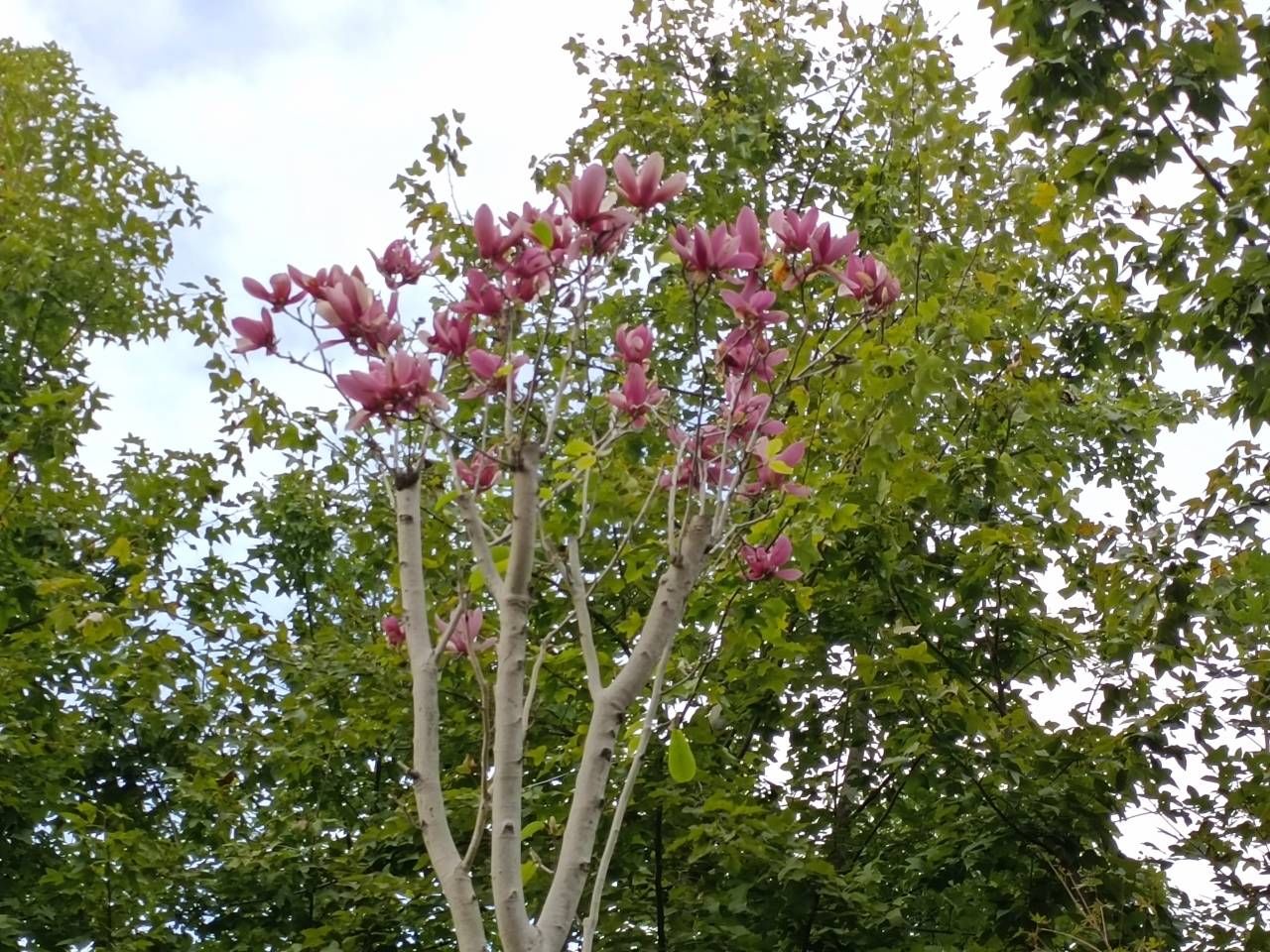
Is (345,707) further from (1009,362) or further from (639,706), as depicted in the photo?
(1009,362)

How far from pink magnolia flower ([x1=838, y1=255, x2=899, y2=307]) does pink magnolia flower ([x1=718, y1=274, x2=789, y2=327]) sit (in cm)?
20

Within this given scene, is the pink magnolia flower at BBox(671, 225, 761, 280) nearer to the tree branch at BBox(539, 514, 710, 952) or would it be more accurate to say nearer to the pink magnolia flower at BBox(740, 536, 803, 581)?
the tree branch at BBox(539, 514, 710, 952)

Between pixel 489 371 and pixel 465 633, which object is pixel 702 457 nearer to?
pixel 489 371

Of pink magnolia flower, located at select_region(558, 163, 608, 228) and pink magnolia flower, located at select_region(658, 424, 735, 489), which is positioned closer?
pink magnolia flower, located at select_region(558, 163, 608, 228)

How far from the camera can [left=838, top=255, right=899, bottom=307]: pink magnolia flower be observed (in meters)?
2.18

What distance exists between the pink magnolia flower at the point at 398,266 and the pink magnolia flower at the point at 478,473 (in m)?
0.34

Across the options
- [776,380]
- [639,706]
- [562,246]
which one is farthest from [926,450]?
[562,246]

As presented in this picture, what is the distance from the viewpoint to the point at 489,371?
6.73ft

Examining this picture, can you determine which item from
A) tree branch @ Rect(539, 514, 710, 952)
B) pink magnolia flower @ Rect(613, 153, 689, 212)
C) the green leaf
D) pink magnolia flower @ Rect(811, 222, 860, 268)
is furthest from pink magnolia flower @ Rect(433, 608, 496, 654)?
pink magnolia flower @ Rect(811, 222, 860, 268)

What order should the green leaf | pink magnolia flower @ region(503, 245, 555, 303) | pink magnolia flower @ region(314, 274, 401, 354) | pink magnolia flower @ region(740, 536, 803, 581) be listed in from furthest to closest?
pink magnolia flower @ region(740, 536, 803, 581) → pink magnolia flower @ region(503, 245, 555, 303) → pink magnolia flower @ region(314, 274, 401, 354) → the green leaf

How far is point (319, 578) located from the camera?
27.7 feet

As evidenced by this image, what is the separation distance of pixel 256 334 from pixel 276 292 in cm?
9

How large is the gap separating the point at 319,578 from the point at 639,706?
4844mm

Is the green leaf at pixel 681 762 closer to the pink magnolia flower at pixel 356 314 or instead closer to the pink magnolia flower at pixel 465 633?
the pink magnolia flower at pixel 465 633
